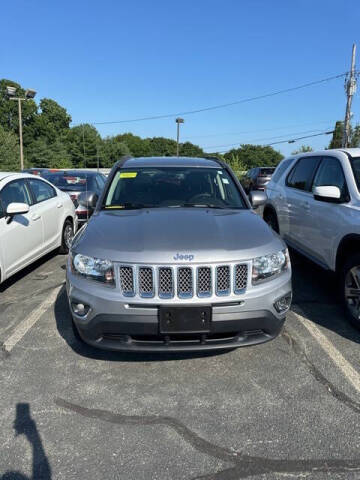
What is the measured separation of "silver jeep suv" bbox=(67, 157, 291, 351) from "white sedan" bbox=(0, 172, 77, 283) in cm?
190

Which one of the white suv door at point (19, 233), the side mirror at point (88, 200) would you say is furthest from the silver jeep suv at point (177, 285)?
the white suv door at point (19, 233)

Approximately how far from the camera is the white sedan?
15.6 ft

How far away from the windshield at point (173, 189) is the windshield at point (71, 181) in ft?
17.5

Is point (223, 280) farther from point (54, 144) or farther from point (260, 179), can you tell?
point (54, 144)

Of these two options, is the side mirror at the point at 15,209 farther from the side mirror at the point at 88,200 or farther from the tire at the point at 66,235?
the tire at the point at 66,235

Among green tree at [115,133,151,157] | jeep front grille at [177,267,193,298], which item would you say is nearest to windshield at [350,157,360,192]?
jeep front grille at [177,267,193,298]

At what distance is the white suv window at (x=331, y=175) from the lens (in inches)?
170

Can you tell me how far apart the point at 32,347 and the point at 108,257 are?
1354mm

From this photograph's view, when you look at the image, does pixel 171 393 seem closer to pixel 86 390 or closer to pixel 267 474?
pixel 86 390

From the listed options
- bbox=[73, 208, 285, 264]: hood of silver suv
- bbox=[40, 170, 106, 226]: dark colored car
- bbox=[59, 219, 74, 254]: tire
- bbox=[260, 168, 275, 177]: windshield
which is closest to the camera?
bbox=[73, 208, 285, 264]: hood of silver suv

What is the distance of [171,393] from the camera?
286cm

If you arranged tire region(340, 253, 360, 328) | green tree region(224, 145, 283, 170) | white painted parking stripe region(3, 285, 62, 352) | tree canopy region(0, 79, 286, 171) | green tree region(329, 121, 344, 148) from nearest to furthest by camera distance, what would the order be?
white painted parking stripe region(3, 285, 62, 352) < tire region(340, 253, 360, 328) < tree canopy region(0, 79, 286, 171) < green tree region(329, 121, 344, 148) < green tree region(224, 145, 283, 170)

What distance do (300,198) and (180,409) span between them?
3.58 meters

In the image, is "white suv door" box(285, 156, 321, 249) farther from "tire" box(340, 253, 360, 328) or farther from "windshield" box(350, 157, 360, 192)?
"tire" box(340, 253, 360, 328)
